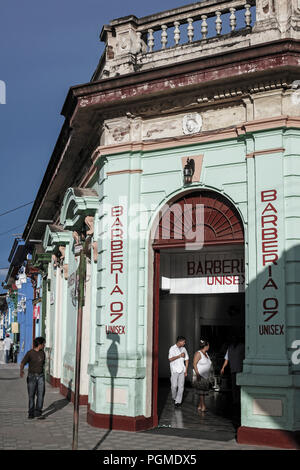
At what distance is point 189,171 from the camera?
1012cm

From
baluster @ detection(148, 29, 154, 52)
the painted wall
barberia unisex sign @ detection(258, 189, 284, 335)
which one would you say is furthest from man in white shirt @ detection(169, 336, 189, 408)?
baluster @ detection(148, 29, 154, 52)

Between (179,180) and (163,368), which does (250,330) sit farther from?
(163,368)

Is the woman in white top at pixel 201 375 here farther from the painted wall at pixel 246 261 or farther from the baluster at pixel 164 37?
the baluster at pixel 164 37

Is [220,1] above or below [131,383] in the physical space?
above

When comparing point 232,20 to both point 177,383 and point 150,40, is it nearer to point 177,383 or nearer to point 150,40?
point 150,40

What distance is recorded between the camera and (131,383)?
993cm

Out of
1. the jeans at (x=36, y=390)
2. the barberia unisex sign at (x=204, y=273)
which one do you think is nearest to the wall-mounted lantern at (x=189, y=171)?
the barberia unisex sign at (x=204, y=273)

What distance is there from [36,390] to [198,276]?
4454mm

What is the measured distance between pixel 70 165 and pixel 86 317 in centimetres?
411

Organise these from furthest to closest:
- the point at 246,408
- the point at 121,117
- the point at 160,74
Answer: the point at 121,117
the point at 160,74
the point at 246,408

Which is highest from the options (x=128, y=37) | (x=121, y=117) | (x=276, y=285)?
(x=128, y=37)

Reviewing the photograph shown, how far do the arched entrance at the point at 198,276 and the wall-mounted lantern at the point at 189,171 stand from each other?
1.14 ft

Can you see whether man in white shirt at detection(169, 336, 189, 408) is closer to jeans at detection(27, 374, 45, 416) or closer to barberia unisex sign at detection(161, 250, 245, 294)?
barberia unisex sign at detection(161, 250, 245, 294)
